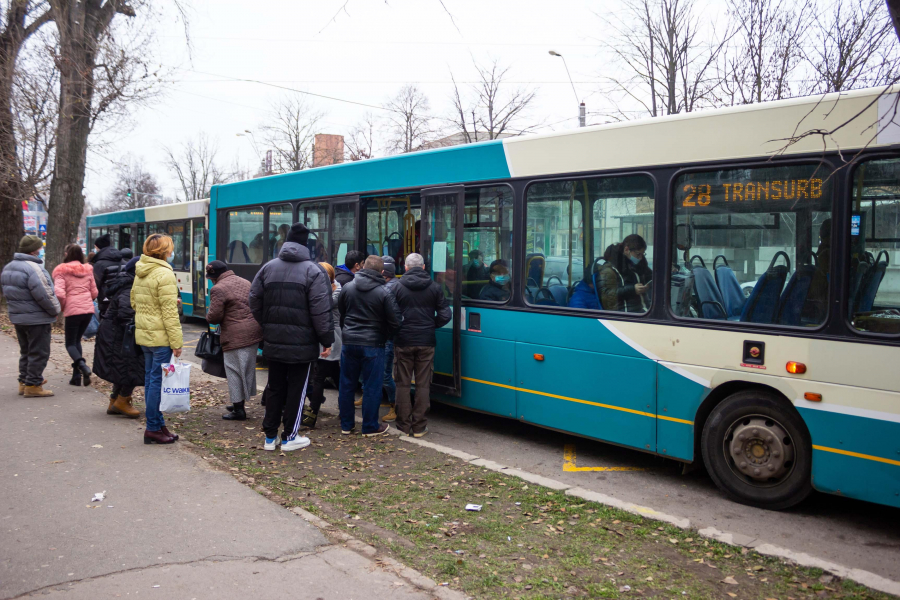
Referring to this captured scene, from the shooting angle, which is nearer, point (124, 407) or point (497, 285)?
point (497, 285)

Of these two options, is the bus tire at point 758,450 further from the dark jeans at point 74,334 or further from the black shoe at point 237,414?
the dark jeans at point 74,334

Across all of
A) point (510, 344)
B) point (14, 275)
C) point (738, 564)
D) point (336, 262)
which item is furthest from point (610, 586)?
point (14, 275)

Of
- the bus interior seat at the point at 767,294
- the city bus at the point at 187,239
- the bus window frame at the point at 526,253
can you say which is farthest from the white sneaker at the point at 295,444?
the city bus at the point at 187,239

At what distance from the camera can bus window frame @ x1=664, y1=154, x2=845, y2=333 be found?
5.13 meters

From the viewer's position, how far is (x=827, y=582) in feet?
13.6

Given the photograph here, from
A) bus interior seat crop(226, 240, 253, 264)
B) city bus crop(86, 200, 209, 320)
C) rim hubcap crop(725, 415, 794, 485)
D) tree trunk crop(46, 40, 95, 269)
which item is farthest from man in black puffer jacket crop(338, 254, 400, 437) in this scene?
tree trunk crop(46, 40, 95, 269)

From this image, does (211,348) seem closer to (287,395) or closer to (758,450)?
(287,395)

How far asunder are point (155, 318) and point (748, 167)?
529 cm

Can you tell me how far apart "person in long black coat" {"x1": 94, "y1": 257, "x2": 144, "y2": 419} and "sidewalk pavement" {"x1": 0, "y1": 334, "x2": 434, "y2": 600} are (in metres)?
0.99

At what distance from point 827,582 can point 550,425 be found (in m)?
→ 3.15

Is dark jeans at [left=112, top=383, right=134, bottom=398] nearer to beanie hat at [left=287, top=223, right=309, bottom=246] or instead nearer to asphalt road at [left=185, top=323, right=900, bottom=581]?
beanie hat at [left=287, top=223, right=309, bottom=246]

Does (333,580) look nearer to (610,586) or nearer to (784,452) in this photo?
(610,586)

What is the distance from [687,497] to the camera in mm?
5945

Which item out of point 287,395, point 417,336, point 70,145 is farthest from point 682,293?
point 70,145
